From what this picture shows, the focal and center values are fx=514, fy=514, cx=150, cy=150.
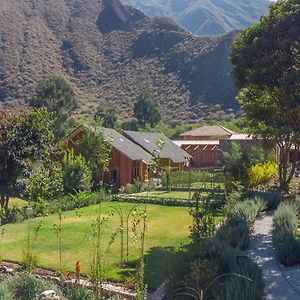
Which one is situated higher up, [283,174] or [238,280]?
[283,174]

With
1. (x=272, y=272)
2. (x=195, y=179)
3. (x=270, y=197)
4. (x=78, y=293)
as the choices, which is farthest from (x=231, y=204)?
(x=195, y=179)

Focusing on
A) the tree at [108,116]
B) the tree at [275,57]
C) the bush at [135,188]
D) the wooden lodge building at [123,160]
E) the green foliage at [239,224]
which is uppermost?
the tree at [108,116]

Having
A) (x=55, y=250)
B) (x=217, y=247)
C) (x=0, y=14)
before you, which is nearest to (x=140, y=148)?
(x=55, y=250)

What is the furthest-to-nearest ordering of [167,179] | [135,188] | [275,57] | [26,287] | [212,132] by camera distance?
[212,132]
[167,179]
[135,188]
[275,57]
[26,287]

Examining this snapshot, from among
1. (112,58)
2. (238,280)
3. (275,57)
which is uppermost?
(112,58)

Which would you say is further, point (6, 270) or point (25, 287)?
point (6, 270)

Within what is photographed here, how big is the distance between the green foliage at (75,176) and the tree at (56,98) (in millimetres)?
28800

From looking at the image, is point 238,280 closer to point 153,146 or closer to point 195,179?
point 195,179

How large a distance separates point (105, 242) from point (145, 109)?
50.5 meters

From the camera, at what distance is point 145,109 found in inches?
2554

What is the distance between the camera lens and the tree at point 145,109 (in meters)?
64.9

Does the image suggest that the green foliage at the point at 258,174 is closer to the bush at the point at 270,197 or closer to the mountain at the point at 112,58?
the bush at the point at 270,197

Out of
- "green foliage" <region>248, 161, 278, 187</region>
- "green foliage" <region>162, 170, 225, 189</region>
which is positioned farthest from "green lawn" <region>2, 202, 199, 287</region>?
"green foliage" <region>162, 170, 225, 189</region>

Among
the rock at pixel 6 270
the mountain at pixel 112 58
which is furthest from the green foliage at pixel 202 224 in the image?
the mountain at pixel 112 58
